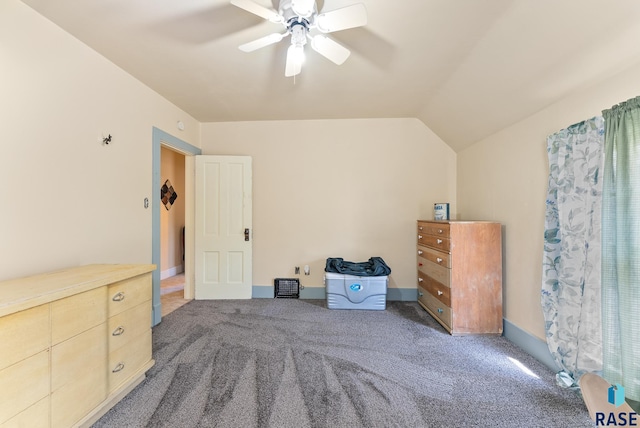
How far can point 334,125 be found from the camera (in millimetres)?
3447

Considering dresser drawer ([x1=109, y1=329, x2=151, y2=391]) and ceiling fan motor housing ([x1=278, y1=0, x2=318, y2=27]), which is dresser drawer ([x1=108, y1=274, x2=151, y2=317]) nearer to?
dresser drawer ([x1=109, y1=329, x2=151, y2=391])

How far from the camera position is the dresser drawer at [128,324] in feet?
4.91

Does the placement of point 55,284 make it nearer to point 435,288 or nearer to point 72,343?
point 72,343

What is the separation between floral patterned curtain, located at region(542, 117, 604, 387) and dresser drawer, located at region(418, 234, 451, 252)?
740mm

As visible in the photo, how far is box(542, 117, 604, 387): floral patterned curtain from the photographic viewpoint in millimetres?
1552

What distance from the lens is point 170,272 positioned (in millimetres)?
4590

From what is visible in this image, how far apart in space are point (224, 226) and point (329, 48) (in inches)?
101

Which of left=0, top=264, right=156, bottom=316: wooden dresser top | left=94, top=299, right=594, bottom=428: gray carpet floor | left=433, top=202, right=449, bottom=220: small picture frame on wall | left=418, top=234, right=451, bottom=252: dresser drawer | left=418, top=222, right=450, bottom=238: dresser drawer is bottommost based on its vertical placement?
left=94, top=299, right=594, bottom=428: gray carpet floor

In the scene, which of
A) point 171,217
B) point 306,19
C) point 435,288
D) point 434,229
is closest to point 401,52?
point 306,19

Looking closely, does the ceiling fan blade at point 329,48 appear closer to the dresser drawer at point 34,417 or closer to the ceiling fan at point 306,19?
the ceiling fan at point 306,19

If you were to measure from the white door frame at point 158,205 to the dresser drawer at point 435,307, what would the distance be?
287 cm

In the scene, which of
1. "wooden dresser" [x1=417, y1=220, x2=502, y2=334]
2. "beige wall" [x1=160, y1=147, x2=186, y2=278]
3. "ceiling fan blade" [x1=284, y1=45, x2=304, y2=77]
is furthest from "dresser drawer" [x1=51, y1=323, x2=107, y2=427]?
"beige wall" [x1=160, y1=147, x2=186, y2=278]

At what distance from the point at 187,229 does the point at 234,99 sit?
184 cm

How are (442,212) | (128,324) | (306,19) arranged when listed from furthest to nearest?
(442,212) < (128,324) < (306,19)
